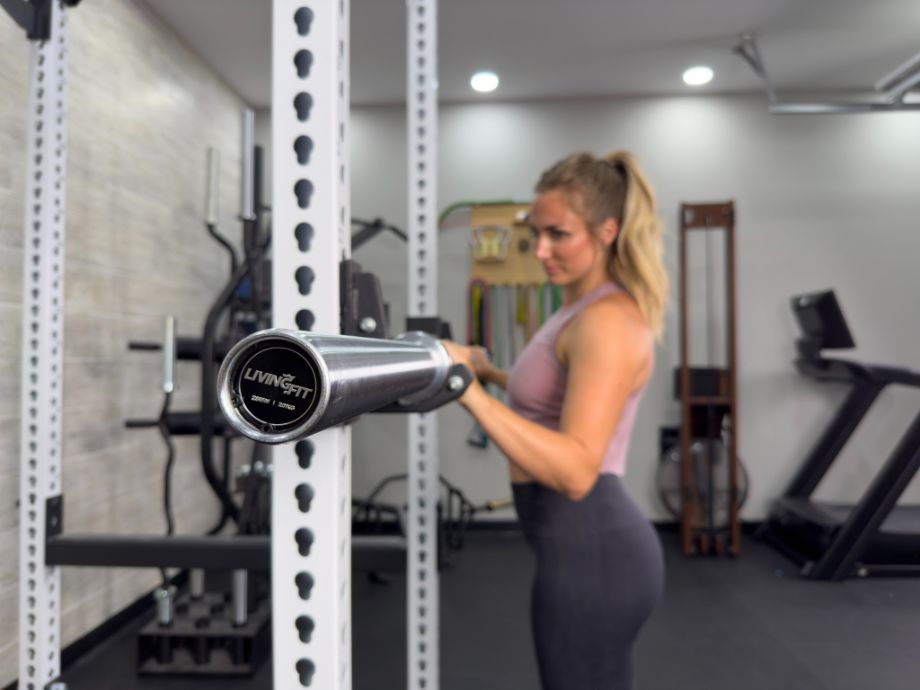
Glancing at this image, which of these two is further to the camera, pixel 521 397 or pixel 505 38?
pixel 505 38

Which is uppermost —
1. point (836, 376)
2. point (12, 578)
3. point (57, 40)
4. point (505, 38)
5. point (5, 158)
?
point (505, 38)

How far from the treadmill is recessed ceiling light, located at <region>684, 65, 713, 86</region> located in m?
1.33

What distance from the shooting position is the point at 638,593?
102 centimetres

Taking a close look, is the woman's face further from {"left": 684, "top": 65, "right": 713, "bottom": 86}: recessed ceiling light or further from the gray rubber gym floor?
{"left": 684, "top": 65, "right": 713, "bottom": 86}: recessed ceiling light

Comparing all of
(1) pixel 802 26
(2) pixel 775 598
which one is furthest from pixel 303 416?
(1) pixel 802 26

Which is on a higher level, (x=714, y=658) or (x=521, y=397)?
(x=521, y=397)

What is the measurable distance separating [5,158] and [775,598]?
3.40 metres

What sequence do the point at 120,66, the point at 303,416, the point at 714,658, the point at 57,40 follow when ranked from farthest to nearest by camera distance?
the point at 120,66
the point at 714,658
the point at 57,40
the point at 303,416

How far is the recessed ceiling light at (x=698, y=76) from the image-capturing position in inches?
141

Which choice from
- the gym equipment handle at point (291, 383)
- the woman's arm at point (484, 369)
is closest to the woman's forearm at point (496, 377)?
the woman's arm at point (484, 369)

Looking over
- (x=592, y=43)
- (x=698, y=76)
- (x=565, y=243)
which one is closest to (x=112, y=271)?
(x=565, y=243)

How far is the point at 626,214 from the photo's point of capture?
1.10 metres

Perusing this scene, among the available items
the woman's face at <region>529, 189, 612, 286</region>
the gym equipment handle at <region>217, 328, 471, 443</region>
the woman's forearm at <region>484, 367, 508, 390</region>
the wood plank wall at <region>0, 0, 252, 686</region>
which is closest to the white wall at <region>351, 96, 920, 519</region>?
the wood plank wall at <region>0, 0, 252, 686</region>

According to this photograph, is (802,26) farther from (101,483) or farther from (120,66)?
(101,483)
